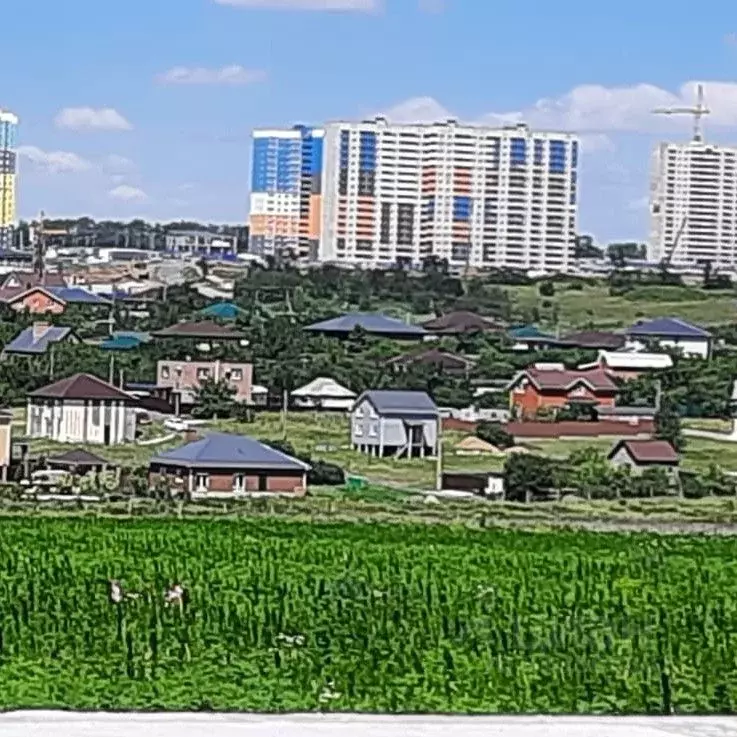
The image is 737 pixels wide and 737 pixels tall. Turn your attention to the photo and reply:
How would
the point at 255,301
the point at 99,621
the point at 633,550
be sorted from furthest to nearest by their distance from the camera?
the point at 255,301
the point at 633,550
the point at 99,621

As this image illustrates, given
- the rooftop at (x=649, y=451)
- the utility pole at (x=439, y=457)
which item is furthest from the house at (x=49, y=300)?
the rooftop at (x=649, y=451)

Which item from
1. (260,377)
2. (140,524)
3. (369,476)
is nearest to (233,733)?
(140,524)

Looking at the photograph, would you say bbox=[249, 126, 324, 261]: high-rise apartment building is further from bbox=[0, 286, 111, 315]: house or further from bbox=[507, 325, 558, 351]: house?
bbox=[507, 325, 558, 351]: house

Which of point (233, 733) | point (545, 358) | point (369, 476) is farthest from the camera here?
point (545, 358)

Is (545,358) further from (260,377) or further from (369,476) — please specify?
(369,476)

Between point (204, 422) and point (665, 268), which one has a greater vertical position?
point (665, 268)

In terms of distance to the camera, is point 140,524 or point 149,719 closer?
point 149,719

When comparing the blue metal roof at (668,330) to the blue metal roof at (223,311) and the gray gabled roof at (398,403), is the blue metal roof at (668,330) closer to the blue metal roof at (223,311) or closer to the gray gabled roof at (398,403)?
the blue metal roof at (223,311)
